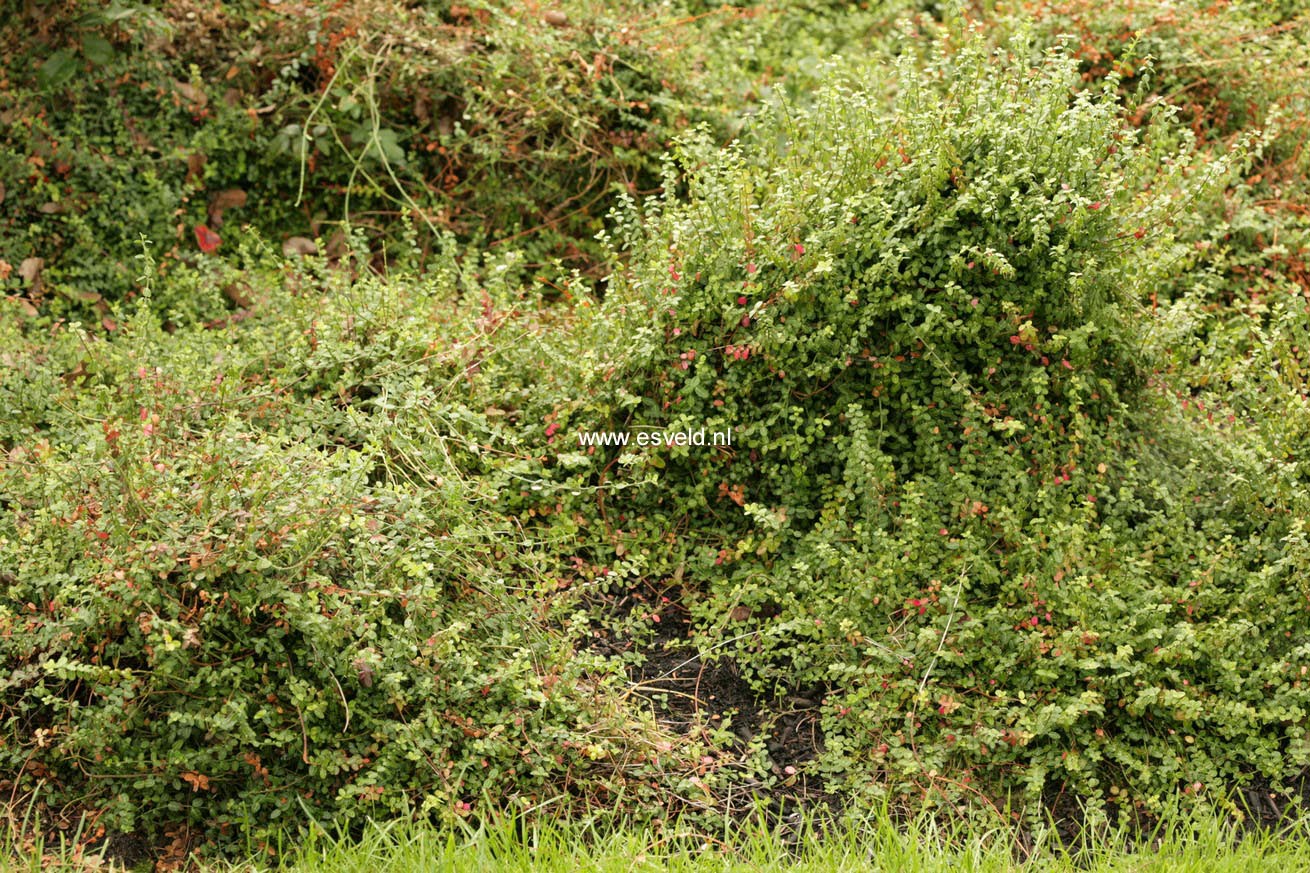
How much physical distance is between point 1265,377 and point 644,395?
2245 millimetres

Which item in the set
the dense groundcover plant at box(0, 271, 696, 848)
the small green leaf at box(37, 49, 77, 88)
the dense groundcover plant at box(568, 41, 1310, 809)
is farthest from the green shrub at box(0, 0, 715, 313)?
the dense groundcover plant at box(0, 271, 696, 848)

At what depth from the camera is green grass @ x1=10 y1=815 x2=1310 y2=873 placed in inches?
127

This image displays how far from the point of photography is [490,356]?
476 centimetres

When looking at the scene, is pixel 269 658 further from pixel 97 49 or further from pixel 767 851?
pixel 97 49

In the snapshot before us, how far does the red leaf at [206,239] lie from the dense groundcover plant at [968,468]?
8.16ft

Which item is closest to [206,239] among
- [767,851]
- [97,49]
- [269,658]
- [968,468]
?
[97,49]

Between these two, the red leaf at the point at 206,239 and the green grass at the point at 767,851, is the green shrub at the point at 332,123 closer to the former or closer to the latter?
the red leaf at the point at 206,239

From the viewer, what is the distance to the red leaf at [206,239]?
6043 millimetres

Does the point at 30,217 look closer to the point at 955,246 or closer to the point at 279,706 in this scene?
the point at 279,706

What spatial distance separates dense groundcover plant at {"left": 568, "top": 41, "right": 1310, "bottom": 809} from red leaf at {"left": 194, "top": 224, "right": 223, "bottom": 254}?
2486 millimetres

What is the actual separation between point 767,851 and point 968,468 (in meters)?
1.55

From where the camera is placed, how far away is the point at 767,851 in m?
3.38

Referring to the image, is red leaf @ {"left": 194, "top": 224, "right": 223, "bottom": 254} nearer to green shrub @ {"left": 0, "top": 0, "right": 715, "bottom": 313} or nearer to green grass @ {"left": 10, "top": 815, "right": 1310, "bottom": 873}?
→ green shrub @ {"left": 0, "top": 0, "right": 715, "bottom": 313}

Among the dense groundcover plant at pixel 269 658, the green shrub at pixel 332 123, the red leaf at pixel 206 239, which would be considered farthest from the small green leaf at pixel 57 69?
the dense groundcover plant at pixel 269 658
